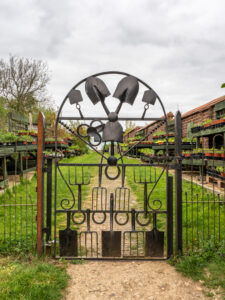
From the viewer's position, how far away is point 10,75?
20.5 metres

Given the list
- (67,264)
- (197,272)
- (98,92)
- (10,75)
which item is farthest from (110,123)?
(10,75)

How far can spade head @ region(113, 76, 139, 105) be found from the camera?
3.12 m

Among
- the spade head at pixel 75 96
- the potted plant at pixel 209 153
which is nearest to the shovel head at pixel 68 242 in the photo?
the spade head at pixel 75 96

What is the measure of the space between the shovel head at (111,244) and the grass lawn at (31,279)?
0.58 m

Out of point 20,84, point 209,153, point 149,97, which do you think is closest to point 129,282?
point 149,97

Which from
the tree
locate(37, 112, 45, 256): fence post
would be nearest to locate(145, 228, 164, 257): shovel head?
locate(37, 112, 45, 256): fence post

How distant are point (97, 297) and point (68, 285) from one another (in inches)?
14.8

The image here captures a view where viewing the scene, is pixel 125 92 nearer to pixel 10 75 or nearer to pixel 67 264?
pixel 67 264

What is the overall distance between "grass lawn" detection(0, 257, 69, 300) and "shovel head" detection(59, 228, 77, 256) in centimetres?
19

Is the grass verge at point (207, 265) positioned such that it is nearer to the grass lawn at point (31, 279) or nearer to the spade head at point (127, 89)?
the grass lawn at point (31, 279)

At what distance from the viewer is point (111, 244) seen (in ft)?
10.4

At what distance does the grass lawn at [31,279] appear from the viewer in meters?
2.30

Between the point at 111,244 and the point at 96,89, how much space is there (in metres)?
2.07

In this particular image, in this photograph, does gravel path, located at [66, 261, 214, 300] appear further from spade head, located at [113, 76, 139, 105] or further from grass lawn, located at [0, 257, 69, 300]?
spade head, located at [113, 76, 139, 105]
